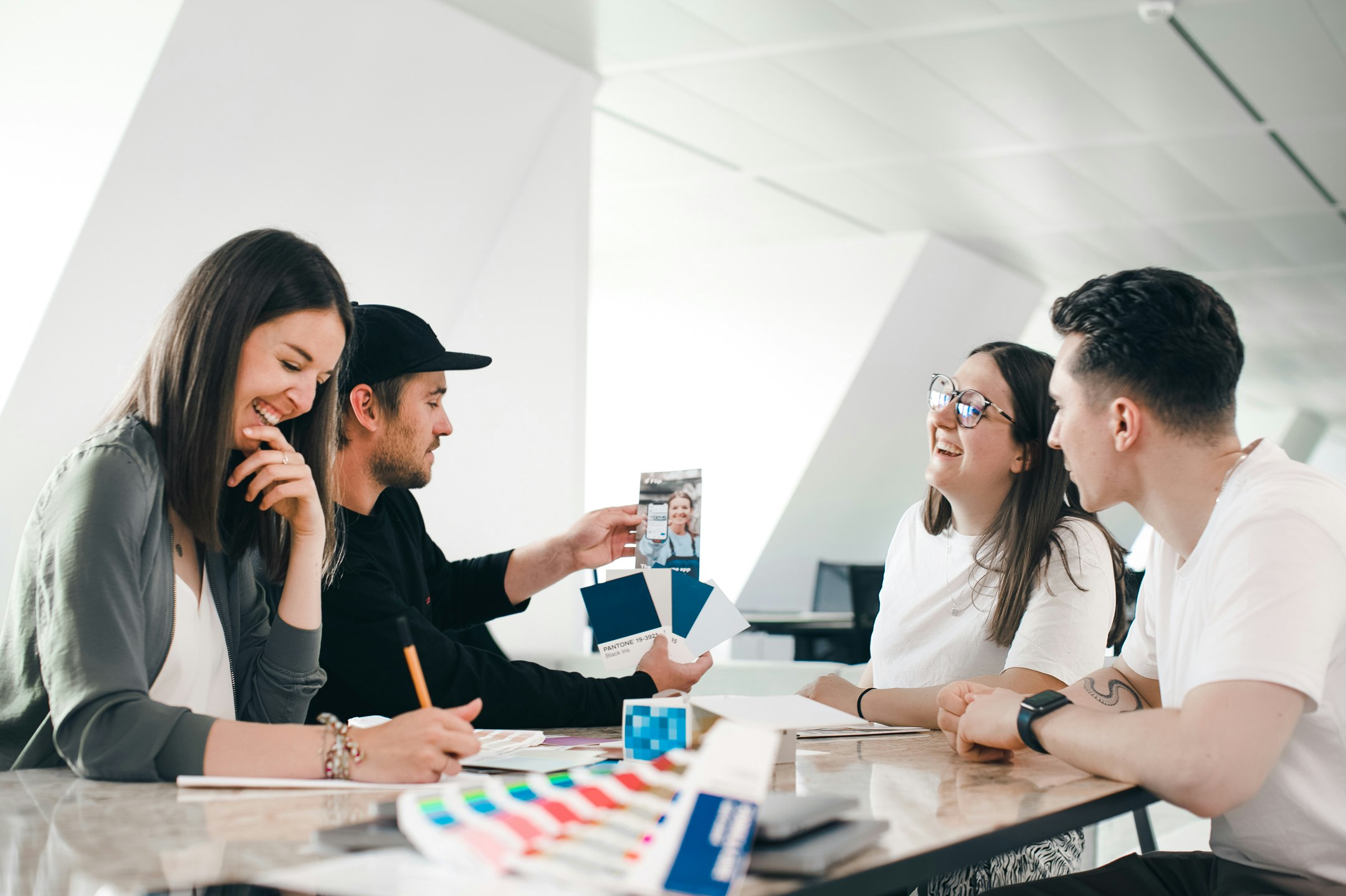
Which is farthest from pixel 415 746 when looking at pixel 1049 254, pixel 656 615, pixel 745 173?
pixel 1049 254

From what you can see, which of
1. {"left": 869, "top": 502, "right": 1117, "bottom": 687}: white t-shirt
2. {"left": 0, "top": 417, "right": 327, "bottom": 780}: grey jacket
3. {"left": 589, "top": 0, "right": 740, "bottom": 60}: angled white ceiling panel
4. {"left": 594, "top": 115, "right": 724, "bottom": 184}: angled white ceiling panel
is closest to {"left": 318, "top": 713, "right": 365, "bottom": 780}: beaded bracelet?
{"left": 0, "top": 417, "right": 327, "bottom": 780}: grey jacket

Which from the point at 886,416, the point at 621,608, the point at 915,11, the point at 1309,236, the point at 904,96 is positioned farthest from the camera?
the point at 886,416

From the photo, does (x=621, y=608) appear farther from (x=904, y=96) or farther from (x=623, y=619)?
(x=904, y=96)

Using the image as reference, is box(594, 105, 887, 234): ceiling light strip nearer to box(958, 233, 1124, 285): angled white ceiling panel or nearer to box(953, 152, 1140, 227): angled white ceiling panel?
box(958, 233, 1124, 285): angled white ceiling panel

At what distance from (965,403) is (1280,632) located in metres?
1.02

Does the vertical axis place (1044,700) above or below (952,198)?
below

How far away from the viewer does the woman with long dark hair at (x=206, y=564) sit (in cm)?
123

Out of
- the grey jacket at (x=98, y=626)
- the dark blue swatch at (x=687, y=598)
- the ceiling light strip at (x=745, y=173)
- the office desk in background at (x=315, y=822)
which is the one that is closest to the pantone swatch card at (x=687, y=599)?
the dark blue swatch at (x=687, y=598)

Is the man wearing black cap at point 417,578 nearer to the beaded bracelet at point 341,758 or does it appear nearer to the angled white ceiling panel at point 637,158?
the beaded bracelet at point 341,758

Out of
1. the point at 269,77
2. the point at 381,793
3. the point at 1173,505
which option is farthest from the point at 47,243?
the point at 1173,505

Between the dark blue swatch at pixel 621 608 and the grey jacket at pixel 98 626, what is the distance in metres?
0.62

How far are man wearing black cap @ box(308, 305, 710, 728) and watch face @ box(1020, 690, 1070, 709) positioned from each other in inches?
21.9

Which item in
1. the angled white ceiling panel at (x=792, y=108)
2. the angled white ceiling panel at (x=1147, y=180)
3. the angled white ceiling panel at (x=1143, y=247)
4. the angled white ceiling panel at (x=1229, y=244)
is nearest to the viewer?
the angled white ceiling panel at (x=792, y=108)

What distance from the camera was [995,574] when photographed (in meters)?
2.10
